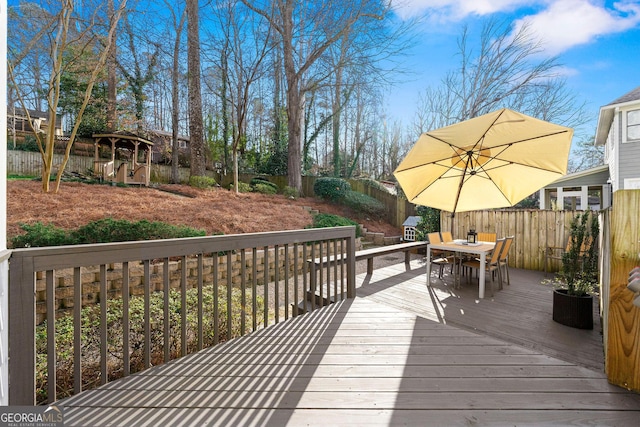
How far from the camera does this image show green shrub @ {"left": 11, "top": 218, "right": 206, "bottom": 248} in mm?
4523

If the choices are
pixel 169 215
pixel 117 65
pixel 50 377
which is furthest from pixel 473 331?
pixel 117 65

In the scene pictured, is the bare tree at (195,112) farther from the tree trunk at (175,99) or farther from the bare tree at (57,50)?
the bare tree at (57,50)

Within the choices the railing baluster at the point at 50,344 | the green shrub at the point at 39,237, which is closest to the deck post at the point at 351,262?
the railing baluster at the point at 50,344

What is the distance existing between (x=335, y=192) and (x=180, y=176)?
6757 mm

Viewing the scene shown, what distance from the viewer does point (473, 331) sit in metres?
2.78

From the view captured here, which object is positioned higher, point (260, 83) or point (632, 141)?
point (260, 83)

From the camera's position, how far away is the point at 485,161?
4172 millimetres

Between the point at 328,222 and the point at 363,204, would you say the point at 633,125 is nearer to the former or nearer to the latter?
the point at 363,204

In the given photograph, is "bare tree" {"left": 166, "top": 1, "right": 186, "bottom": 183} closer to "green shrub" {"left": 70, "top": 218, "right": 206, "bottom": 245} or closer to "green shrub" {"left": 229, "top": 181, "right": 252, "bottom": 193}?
"green shrub" {"left": 229, "top": 181, "right": 252, "bottom": 193}

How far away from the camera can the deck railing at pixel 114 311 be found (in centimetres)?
157

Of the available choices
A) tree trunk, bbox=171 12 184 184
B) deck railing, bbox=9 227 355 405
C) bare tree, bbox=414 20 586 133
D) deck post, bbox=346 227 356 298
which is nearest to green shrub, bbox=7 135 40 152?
tree trunk, bbox=171 12 184 184

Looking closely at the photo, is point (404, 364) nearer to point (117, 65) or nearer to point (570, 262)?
point (570, 262)

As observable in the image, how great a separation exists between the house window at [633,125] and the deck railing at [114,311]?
29.9 feet

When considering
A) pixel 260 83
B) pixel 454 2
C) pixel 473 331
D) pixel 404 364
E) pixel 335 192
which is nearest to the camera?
pixel 404 364
